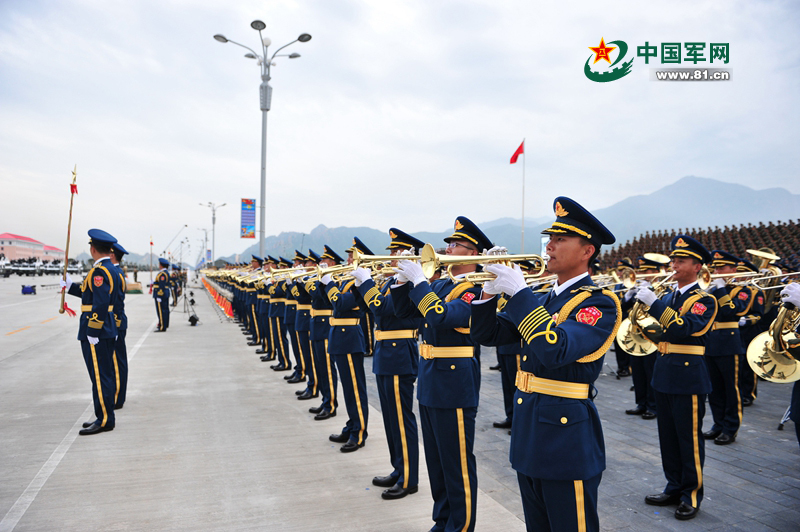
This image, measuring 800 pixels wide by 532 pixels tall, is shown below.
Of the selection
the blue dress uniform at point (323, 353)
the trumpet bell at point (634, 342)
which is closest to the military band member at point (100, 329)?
the blue dress uniform at point (323, 353)

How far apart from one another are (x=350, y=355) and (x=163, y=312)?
12690 millimetres

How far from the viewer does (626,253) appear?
2152 cm

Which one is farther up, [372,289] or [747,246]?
[747,246]

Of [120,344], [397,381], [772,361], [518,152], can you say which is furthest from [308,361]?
[518,152]

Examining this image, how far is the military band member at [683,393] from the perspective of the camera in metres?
4.15

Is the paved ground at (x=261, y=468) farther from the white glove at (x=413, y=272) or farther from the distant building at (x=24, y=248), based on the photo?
the distant building at (x=24, y=248)

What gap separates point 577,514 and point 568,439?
355 millimetres

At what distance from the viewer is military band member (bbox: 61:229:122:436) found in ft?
20.3

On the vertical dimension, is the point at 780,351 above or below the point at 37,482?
above

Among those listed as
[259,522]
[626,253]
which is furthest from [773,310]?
[626,253]

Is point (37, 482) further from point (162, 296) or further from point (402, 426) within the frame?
point (162, 296)

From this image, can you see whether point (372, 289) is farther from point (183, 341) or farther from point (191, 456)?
point (183, 341)

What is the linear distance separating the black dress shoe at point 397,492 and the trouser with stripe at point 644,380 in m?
4.30

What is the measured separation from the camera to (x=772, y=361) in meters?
4.94
